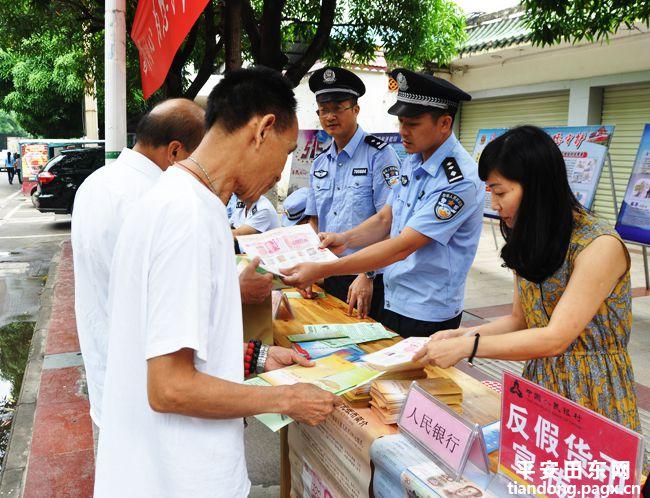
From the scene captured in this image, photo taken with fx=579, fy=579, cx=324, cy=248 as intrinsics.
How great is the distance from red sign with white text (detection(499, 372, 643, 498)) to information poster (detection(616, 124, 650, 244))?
4.72 meters

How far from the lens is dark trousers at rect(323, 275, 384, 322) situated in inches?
107

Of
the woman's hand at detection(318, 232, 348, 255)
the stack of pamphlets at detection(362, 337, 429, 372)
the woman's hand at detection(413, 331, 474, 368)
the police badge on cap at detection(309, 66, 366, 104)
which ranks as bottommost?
the stack of pamphlets at detection(362, 337, 429, 372)

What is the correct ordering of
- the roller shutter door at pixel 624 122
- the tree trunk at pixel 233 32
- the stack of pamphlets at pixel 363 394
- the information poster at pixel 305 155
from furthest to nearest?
the roller shutter door at pixel 624 122, the information poster at pixel 305 155, the tree trunk at pixel 233 32, the stack of pamphlets at pixel 363 394

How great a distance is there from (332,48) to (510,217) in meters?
5.52

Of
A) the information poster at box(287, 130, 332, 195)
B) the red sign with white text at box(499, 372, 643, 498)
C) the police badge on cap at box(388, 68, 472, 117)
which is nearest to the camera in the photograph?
the red sign with white text at box(499, 372, 643, 498)

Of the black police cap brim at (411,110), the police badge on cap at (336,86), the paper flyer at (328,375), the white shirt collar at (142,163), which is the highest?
the police badge on cap at (336,86)

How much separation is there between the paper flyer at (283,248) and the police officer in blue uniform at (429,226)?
0.05 m

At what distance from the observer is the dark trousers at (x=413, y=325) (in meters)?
2.25

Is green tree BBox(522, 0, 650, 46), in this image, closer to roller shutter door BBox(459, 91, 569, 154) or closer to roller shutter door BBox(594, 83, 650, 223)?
roller shutter door BBox(594, 83, 650, 223)

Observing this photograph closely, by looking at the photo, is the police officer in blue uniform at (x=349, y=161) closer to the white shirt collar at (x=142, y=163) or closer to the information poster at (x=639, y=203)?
the white shirt collar at (x=142, y=163)

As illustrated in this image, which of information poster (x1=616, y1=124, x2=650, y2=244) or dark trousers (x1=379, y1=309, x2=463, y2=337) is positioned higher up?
information poster (x1=616, y1=124, x2=650, y2=244)

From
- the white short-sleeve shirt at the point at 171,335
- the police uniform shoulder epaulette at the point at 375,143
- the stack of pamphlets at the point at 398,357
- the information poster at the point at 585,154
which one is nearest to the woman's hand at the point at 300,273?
the stack of pamphlets at the point at 398,357

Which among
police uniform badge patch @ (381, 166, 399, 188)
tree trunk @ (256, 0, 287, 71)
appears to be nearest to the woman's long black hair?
police uniform badge patch @ (381, 166, 399, 188)

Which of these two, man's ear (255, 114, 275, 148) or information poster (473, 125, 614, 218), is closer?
man's ear (255, 114, 275, 148)
